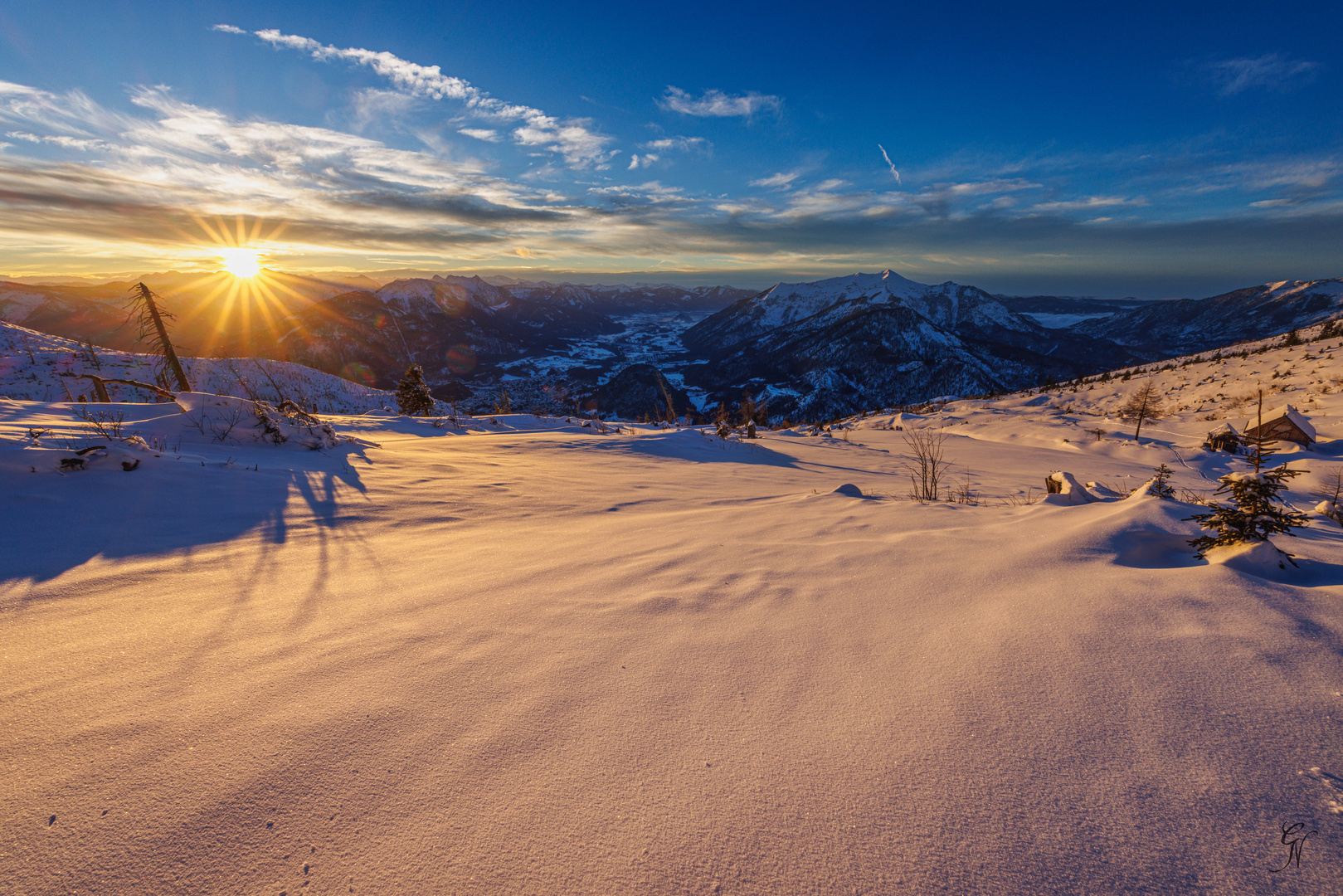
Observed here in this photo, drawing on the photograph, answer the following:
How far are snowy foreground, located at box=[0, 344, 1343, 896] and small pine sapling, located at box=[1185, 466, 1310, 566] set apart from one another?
14 cm

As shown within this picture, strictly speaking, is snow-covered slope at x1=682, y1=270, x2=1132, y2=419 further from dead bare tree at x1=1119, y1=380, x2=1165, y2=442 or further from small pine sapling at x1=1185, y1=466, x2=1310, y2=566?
small pine sapling at x1=1185, y1=466, x2=1310, y2=566

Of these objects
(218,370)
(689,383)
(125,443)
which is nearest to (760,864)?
(125,443)

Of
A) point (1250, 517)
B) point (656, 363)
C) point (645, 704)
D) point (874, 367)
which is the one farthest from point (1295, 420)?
point (656, 363)

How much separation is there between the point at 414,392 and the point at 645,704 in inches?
911

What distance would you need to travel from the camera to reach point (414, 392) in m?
21.4

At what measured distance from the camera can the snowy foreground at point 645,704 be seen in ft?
3.23

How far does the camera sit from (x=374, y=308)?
194 metres

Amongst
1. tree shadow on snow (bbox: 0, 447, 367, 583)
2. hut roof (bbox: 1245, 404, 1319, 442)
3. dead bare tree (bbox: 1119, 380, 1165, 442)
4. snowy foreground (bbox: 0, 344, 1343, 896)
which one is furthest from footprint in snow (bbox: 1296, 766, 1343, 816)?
dead bare tree (bbox: 1119, 380, 1165, 442)

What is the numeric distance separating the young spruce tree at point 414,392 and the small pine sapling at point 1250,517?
21.1 meters

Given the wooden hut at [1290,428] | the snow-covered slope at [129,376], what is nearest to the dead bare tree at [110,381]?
the snow-covered slope at [129,376]

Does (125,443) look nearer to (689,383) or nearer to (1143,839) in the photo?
(1143,839)

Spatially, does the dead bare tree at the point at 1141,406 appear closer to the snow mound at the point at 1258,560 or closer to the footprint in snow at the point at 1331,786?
the snow mound at the point at 1258,560

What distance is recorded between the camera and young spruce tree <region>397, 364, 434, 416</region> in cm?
2056

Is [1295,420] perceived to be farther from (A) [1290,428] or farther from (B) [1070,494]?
(B) [1070,494]
